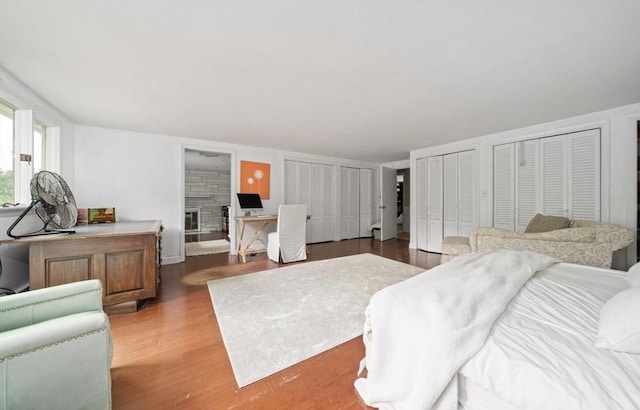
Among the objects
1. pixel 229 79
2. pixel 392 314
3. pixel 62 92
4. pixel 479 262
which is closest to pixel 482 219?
pixel 479 262

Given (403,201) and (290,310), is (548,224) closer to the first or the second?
(290,310)

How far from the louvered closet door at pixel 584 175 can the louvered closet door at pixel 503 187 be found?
0.68 m

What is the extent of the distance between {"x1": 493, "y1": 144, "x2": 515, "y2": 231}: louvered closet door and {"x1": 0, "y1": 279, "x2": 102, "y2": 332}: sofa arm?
5311mm

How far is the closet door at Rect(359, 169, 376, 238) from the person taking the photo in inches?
263

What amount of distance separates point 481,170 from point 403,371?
435 centimetres

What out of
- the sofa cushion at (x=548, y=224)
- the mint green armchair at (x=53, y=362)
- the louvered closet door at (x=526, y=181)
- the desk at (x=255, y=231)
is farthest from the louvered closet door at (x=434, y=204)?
the mint green armchair at (x=53, y=362)

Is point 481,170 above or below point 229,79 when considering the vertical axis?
below

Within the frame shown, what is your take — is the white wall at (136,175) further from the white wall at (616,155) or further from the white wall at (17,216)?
the white wall at (616,155)

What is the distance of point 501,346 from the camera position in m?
0.90

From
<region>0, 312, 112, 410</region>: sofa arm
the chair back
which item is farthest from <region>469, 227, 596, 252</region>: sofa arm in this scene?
<region>0, 312, 112, 410</region>: sofa arm

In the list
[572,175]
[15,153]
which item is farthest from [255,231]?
[572,175]

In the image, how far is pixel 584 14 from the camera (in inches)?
54.4

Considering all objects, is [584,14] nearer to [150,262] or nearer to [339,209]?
[150,262]

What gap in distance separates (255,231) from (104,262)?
9.15ft
